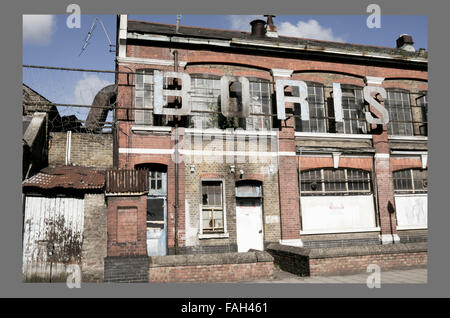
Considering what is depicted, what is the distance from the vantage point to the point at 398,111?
49.0ft

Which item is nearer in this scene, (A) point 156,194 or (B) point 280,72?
(A) point 156,194

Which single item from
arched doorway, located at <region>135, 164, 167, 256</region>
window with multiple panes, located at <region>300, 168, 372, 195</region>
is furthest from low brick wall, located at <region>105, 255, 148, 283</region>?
window with multiple panes, located at <region>300, 168, 372, 195</region>

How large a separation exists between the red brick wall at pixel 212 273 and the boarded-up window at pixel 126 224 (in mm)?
1017

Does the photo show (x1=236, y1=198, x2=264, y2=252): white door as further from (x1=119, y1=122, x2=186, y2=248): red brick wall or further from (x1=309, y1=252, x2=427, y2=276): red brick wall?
(x1=309, y1=252, x2=427, y2=276): red brick wall

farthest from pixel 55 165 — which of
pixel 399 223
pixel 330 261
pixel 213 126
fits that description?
pixel 399 223

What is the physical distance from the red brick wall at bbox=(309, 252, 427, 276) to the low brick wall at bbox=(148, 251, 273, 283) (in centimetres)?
145

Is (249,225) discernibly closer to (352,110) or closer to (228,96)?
(228,96)

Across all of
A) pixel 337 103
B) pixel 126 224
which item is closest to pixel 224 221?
pixel 126 224

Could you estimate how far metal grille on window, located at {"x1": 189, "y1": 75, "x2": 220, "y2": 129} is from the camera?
13.0m

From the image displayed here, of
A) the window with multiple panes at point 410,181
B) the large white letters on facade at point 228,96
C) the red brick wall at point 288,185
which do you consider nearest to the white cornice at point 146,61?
the large white letters on facade at point 228,96

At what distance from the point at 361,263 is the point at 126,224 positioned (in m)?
6.71

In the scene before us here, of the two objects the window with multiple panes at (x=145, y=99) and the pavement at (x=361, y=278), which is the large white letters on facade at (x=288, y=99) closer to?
the window with multiple panes at (x=145, y=99)

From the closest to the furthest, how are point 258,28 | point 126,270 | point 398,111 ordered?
point 126,270
point 398,111
point 258,28
